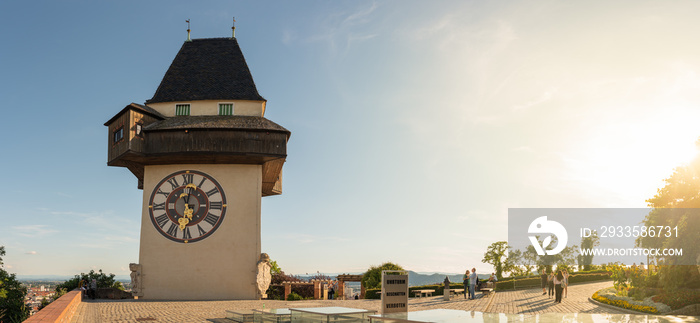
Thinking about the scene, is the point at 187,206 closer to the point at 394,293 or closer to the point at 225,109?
the point at 225,109

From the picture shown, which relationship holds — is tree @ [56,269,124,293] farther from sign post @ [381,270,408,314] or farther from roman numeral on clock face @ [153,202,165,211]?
sign post @ [381,270,408,314]

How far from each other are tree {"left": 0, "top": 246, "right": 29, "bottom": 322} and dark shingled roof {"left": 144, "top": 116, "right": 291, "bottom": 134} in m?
26.2

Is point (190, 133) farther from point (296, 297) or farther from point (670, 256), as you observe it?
point (670, 256)

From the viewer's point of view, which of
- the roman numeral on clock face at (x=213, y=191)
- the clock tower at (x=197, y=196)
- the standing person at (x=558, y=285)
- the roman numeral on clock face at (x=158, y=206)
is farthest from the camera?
the roman numeral on clock face at (x=213, y=191)

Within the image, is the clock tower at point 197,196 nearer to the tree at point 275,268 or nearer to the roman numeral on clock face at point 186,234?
the roman numeral on clock face at point 186,234

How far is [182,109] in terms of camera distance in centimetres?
3284

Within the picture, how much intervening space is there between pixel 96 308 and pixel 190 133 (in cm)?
1053

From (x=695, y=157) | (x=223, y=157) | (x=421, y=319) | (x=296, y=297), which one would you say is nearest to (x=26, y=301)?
(x=296, y=297)

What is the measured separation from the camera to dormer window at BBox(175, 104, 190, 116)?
3278cm

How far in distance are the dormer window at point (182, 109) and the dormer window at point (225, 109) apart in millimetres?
1986

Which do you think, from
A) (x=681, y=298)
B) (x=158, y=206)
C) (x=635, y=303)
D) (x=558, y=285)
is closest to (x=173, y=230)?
(x=158, y=206)

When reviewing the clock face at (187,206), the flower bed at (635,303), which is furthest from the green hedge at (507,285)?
the flower bed at (635,303)

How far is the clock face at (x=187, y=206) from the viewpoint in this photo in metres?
30.0

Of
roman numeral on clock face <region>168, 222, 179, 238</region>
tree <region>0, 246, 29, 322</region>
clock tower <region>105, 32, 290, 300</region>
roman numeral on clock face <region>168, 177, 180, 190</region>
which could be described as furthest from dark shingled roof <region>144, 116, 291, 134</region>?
tree <region>0, 246, 29, 322</region>
